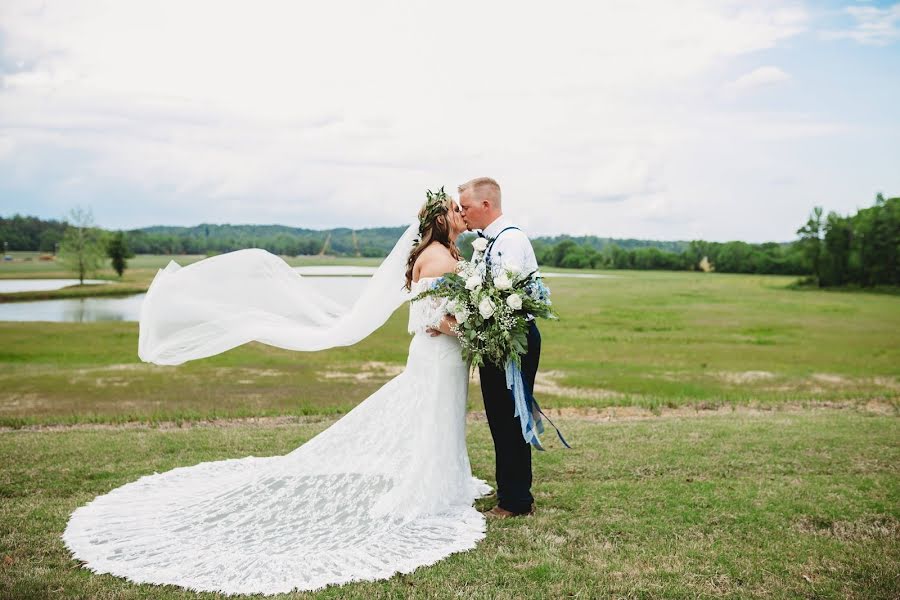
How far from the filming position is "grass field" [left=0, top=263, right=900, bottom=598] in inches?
212

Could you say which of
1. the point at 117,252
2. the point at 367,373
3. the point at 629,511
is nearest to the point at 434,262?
the point at 629,511

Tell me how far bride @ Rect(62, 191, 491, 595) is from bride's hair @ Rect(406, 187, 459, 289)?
1cm

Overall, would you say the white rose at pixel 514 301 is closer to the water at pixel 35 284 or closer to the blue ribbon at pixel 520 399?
the blue ribbon at pixel 520 399

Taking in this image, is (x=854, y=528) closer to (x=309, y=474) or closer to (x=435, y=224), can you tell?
(x=435, y=224)

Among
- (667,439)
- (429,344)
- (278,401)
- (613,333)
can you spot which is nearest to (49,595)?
(429,344)

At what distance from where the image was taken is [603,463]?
28.5 feet

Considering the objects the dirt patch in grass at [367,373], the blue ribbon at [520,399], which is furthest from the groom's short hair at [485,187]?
the dirt patch in grass at [367,373]

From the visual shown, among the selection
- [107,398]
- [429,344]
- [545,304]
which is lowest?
[107,398]

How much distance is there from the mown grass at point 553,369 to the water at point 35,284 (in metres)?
31.6

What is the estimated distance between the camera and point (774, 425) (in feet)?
36.4

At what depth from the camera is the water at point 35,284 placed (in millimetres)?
63528

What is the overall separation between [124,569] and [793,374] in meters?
19.5

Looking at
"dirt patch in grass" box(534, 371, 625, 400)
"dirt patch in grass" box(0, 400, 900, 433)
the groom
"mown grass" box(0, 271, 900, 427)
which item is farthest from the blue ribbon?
"dirt patch in grass" box(534, 371, 625, 400)

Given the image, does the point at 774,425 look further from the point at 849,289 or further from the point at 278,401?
the point at 849,289
